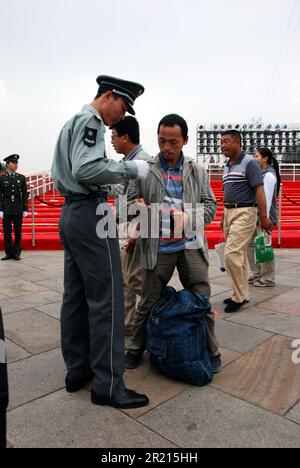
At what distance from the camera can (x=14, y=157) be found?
7.36 metres

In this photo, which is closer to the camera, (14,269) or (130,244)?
(130,244)

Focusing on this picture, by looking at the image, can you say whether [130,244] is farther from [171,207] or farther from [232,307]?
[232,307]

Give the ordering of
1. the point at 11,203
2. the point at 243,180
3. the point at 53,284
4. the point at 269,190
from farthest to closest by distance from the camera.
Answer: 1. the point at 11,203
2. the point at 53,284
3. the point at 269,190
4. the point at 243,180

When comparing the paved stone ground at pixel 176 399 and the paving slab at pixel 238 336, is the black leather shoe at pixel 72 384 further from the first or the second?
the paving slab at pixel 238 336

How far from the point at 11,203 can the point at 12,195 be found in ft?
0.47

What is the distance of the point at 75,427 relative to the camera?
6.73 ft

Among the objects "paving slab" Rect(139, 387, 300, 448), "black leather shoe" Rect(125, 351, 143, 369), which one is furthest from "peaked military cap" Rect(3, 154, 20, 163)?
"paving slab" Rect(139, 387, 300, 448)

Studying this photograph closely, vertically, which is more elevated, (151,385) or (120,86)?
(120,86)

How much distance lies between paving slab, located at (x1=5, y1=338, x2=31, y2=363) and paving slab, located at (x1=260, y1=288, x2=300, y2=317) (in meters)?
2.33

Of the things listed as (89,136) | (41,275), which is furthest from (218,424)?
(41,275)

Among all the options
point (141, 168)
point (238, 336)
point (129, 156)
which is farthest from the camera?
point (238, 336)

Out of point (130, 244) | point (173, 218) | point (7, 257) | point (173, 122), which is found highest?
point (173, 122)

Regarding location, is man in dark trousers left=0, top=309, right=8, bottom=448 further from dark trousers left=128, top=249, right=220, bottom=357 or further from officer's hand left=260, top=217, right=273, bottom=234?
officer's hand left=260, top=217, right=273, bottom=234

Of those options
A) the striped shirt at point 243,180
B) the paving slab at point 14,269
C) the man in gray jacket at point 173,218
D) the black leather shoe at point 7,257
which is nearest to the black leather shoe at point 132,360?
the man in gray jacket at point 173,218
